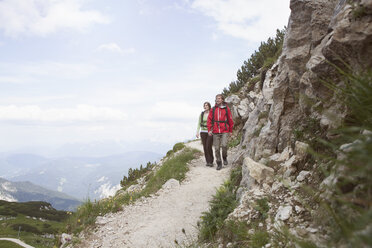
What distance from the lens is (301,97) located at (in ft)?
18.8

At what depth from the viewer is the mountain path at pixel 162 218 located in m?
6.68

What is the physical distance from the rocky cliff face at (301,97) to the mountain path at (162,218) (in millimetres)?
2140

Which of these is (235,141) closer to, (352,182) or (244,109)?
(244,109)

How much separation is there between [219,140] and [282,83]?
4619 millimetres

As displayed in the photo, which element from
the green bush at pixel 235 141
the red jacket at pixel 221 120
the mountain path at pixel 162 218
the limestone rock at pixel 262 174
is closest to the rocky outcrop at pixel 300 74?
the limestone rock at pixel 262 174

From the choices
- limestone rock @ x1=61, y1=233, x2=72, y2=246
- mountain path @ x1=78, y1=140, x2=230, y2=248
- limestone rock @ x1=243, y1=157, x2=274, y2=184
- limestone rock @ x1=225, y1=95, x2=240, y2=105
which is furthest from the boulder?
limestone rock @ x1=61, y1=233, x2=72, y2=246

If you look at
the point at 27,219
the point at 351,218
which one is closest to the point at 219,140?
the point at 351,218

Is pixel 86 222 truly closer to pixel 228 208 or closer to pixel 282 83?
pixel 228 208

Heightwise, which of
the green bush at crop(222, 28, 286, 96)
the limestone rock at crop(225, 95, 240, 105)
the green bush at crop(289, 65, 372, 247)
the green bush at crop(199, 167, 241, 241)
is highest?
the green bush at crop(222, 28, 286, 96)

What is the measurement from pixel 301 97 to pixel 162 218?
577cm

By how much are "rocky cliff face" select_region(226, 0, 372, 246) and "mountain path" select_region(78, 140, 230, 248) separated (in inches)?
84.3

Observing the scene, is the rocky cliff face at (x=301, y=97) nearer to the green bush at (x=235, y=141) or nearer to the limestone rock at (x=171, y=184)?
the limestone rock at (x=171, y=184)

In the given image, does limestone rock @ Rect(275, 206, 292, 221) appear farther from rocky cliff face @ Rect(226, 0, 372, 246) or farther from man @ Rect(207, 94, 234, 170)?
man @ Rect(207, 94, 234, 170)

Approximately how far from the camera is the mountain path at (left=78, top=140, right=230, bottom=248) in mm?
6677
